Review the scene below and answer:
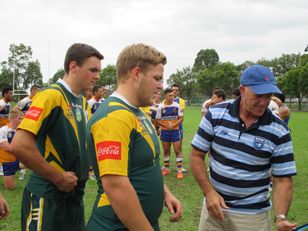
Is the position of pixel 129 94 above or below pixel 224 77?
above

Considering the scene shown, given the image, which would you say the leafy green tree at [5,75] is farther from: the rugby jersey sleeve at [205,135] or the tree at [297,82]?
the rugby jersey sleeve at [205,135]

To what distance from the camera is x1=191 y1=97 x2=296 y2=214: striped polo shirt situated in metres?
2.95

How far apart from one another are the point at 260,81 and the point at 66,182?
1.87m

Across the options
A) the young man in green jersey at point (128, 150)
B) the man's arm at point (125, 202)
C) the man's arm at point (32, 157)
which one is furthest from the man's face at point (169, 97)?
the man's arm at point (125, 202)

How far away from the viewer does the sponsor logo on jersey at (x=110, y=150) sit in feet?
6.23

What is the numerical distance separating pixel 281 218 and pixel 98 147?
5.92 ft

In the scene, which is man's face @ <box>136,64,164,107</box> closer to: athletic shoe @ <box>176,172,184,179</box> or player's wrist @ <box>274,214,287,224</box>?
player's wrist @ <box>274,214,287,224</box>

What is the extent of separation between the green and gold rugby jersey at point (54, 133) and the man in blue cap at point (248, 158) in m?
1.17

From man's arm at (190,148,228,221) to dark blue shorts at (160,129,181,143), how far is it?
6.15 metres

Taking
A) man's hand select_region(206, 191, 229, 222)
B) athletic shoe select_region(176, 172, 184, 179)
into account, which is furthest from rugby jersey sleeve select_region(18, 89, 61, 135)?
athletic shoe select_region(176, 172, 184, 179)

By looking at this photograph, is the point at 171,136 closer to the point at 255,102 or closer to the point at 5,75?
the point at 255,102

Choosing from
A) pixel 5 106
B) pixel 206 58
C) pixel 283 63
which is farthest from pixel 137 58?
pixel 206 58

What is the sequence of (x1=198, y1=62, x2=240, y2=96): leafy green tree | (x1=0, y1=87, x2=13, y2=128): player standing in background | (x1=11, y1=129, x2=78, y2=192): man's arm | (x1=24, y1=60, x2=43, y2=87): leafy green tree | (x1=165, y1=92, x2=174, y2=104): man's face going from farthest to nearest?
(x1=24, y1=60, x2=43, y2=87): leafy green tree → (x1=198, y1=62, x2=240, y2=96): leafy green tree → (x1=0, y1=87, x2=13, y2=128): player standing in background → (x1=165, y1=92, x2=174, y2=104): man's face → (x1=11, y1=129, x2=78, y2=192): man's arm

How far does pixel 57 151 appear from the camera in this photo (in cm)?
292
